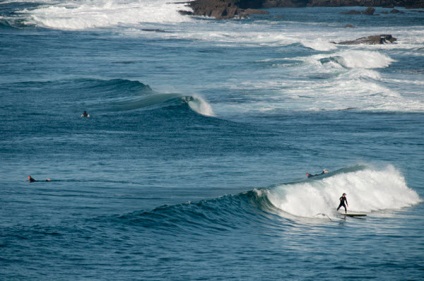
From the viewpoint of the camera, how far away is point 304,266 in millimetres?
22625

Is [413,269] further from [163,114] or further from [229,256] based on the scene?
[163,114]

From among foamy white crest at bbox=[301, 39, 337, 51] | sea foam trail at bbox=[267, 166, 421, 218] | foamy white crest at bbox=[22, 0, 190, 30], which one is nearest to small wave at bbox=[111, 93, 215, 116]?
sea foam trail at bbox=[267, 166, 421, 218]

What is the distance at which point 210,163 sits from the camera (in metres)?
35.2

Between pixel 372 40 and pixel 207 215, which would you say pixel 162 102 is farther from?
pixel 372 40

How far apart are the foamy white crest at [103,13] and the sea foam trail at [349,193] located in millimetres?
73789

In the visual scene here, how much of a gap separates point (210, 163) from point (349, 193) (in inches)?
246

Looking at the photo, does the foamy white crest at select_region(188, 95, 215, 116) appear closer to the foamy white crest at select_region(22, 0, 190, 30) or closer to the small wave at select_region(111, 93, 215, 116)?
the small wave at select_region(111, 93, 215, 116)

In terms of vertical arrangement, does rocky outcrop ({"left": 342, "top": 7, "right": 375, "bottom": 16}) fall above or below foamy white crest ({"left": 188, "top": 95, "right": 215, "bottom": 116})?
above

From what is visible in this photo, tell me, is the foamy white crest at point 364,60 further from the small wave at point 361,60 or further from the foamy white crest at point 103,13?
the foamy white crest at point 103,13

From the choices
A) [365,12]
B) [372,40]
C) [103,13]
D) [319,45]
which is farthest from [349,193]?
[365,12]

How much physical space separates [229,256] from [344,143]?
1838cm

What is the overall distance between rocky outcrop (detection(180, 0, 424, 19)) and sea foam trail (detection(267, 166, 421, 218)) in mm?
86619

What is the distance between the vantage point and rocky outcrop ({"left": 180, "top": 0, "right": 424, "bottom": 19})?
120 metres

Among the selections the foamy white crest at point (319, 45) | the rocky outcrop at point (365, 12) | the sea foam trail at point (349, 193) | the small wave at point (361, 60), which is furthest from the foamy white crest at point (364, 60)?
the rocky outcrop at point (365, 12)
